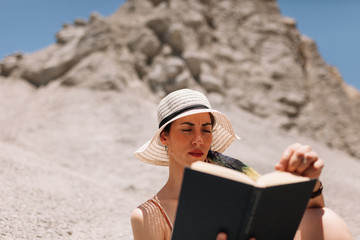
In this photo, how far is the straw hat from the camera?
6.21ft

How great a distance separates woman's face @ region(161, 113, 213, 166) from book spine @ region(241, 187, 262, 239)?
566mm

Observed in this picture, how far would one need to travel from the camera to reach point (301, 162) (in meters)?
1.49

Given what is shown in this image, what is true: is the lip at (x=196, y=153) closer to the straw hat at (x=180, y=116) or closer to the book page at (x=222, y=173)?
the straw hat at (x=180, y=116)

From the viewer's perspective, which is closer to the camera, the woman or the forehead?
the woman

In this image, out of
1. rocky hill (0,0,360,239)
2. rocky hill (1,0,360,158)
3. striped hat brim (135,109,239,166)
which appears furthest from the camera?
rocky hill (1,0,360,158)

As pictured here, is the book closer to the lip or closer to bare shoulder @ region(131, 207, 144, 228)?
bare shoulder @ region(131, 207, 144, 228)

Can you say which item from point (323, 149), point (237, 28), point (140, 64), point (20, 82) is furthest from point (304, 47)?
point (20, 82)

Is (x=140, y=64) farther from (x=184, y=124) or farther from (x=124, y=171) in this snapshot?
(x=184, y=124)

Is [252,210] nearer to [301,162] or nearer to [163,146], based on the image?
[301,162]

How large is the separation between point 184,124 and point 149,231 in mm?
609

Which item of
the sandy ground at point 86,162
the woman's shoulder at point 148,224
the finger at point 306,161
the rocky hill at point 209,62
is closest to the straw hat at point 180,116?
the woman's shoulder at point 148,224

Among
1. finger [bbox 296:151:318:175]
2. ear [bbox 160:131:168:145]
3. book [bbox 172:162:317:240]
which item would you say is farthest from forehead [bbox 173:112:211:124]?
finger [bbox 296:151:318:175]

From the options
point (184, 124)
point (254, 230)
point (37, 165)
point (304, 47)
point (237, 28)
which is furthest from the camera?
point (304, 47)

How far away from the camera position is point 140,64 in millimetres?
12031
